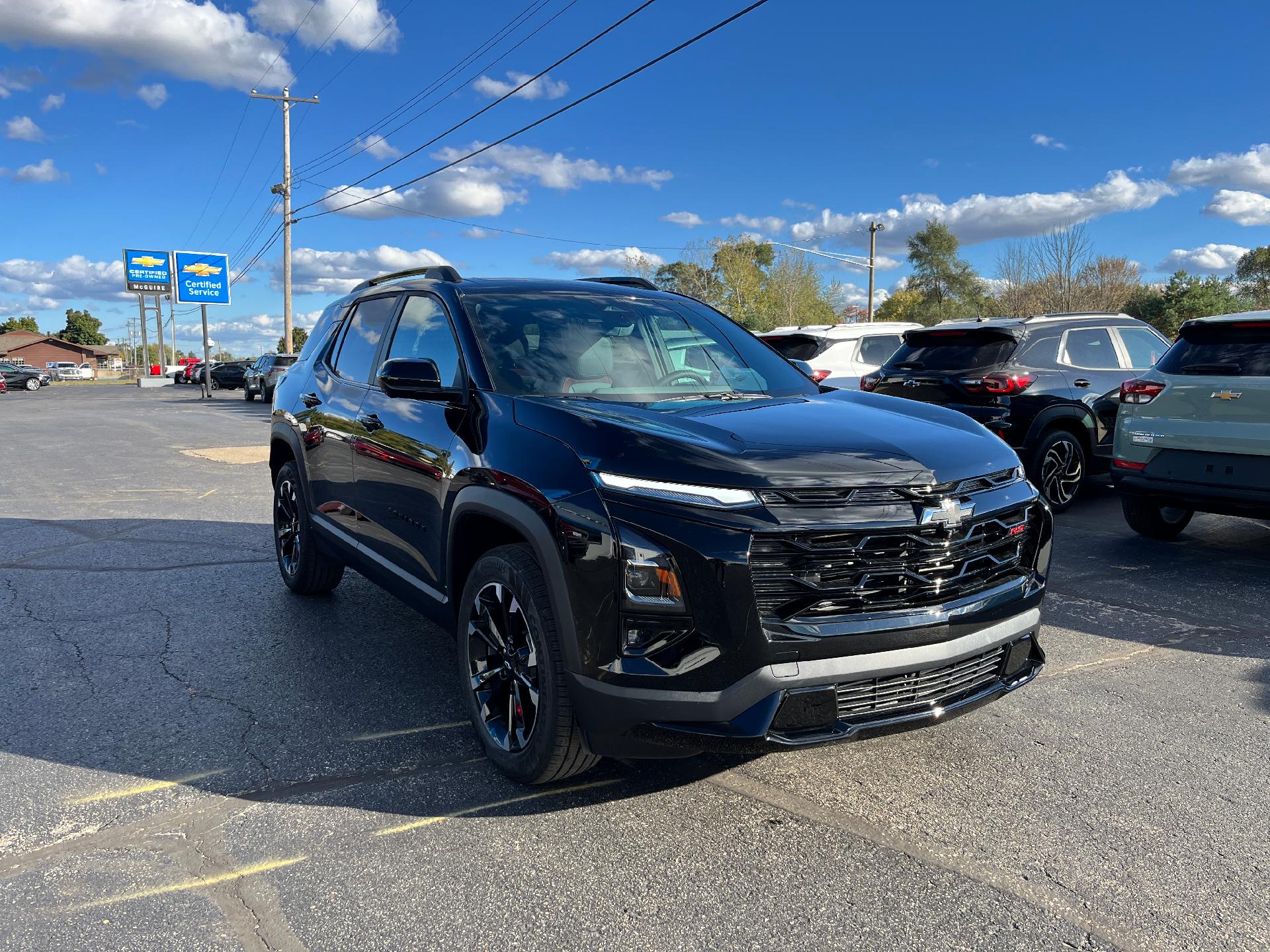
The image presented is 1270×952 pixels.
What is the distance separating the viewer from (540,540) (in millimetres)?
2902

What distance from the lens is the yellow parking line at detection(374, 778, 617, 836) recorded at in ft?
9.67

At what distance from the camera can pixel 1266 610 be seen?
17.8ft

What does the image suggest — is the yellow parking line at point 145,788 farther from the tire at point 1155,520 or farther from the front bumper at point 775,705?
the tire at point 1155,520

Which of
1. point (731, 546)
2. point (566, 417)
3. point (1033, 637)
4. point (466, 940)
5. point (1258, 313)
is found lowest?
point (466, 940)

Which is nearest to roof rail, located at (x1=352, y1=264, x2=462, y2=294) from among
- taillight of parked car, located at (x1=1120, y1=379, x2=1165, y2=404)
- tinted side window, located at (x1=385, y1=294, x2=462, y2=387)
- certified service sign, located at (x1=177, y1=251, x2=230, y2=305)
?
tinted side window, located at (x1=385, y1=294, x2=462, y2=387)

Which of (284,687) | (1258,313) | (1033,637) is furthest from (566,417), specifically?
(1258,313)

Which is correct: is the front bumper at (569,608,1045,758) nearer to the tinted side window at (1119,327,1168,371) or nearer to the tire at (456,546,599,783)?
the tire at (456,546,599,783)

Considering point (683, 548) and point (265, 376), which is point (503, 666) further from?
point (265, 376)

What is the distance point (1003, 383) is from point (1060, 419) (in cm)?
63

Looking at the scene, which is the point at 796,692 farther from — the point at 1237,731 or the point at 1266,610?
the point at 1266,610

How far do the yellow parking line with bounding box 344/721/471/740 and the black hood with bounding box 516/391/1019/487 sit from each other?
1.34 m

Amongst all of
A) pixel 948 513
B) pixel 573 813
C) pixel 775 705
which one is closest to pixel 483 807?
pixel 573 813

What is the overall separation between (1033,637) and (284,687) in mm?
3120

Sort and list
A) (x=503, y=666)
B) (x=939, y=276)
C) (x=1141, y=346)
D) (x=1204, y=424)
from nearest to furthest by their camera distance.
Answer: (x=503, y=666)
(x=1204, y=424)
(x=1141, y=346)
(x=939, y=276)
